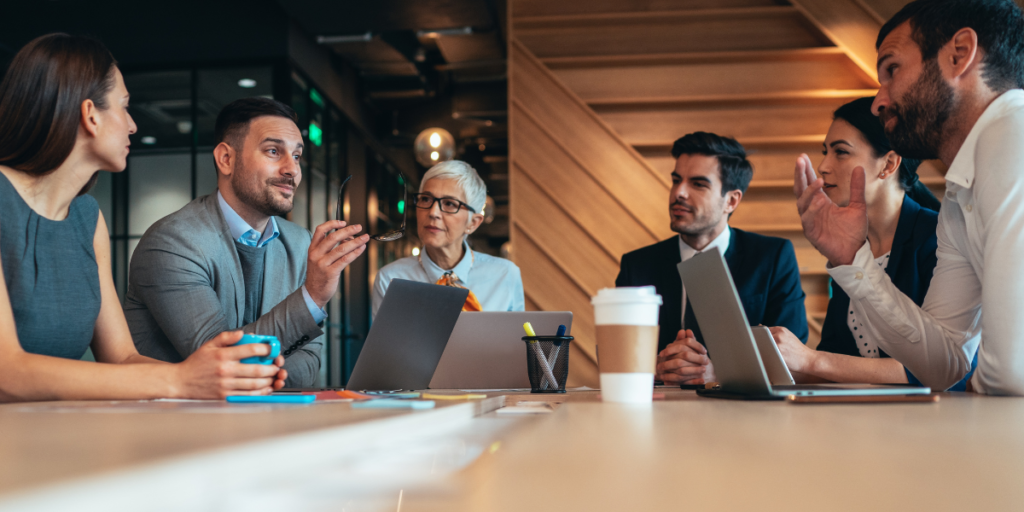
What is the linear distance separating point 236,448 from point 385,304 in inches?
40.6

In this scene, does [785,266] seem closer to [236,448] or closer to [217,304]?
[217,304]

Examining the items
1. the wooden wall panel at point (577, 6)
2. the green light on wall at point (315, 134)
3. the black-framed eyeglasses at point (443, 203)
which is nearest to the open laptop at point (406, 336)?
the black-framed eyeglasses at point (443, 203)

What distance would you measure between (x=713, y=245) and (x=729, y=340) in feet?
4.31

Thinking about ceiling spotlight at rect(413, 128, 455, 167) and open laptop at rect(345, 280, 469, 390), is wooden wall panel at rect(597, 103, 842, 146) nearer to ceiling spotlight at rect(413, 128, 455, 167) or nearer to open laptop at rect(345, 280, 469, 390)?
ceiling spotlight at rect(413, 128, 455, 167)

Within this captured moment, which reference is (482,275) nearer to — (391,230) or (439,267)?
(439,267)

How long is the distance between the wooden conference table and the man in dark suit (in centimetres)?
190

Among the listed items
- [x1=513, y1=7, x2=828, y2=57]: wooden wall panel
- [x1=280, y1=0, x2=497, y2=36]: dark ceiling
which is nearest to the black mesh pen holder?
[x1=513, y1=7, x2=828, y2=57]: wooden wall panel

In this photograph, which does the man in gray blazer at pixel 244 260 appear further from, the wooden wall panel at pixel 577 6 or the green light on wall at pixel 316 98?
the green light on wall at pixel 316 98

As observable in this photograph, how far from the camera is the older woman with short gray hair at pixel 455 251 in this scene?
9.65 feet

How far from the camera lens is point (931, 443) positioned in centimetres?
49

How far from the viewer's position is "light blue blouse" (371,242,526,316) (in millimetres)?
2918

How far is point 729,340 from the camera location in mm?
1110

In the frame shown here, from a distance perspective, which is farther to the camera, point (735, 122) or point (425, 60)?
point (425, 60)

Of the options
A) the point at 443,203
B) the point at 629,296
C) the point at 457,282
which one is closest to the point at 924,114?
the point at 629,296
